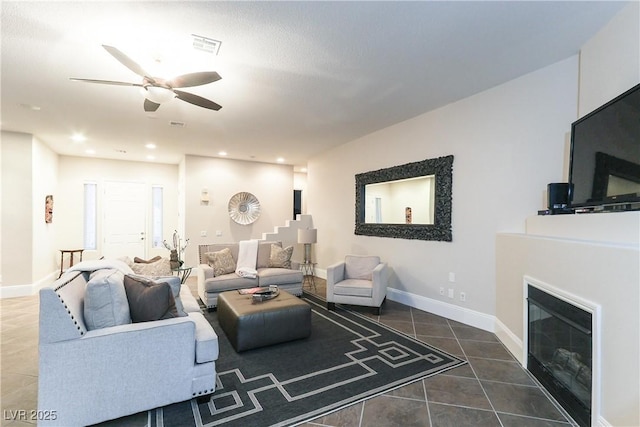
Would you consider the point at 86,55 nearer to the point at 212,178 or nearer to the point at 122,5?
the point at 122,5

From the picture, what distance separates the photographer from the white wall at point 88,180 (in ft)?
23.0

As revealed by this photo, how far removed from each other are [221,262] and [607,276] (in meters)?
4.52

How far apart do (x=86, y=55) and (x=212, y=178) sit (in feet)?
14.8

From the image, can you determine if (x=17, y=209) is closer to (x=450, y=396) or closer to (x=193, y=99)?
(x=193, y=99)

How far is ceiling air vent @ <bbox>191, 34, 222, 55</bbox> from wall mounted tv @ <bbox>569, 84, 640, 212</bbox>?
3.01 m

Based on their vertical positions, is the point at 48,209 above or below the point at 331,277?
above

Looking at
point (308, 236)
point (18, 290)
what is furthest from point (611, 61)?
point (18, 290)

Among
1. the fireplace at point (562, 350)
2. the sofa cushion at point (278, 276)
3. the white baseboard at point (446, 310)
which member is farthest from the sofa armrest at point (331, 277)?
the fireplace at point (562, 350)

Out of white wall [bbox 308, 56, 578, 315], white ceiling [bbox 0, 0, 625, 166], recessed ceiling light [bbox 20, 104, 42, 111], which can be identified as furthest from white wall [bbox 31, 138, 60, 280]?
white wall [bbox 308, 56, 578, 315]

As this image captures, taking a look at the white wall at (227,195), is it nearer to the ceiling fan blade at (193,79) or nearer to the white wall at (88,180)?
the white wall at (88,180)

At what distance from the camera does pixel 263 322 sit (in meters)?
3.08

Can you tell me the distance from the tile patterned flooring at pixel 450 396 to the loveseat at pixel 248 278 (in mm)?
1929

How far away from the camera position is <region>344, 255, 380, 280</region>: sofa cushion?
464cm

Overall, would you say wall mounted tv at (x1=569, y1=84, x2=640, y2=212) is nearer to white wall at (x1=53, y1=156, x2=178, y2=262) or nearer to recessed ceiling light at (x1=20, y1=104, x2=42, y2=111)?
recessed ceiling light at (x1=20, y1=104, x2=42, y2=111)
